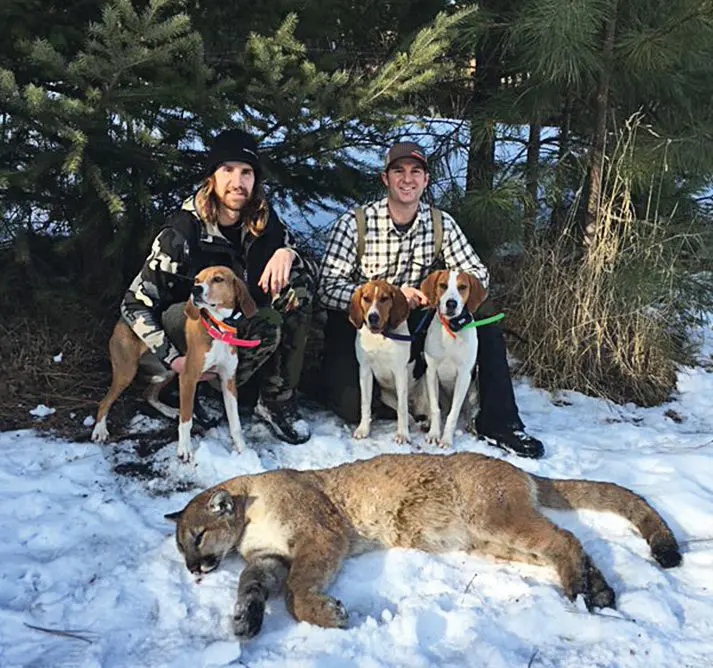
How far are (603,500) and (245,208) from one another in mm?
2616

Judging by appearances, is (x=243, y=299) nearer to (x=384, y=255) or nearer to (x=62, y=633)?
(x=384, y=255)

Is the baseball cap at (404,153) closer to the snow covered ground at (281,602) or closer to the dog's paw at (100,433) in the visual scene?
the snow covered ground at (281,602)

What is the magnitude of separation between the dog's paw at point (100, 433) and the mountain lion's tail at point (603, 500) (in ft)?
8.14

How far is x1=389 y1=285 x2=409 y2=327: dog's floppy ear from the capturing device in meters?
3.99

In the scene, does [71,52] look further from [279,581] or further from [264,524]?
[279,581]

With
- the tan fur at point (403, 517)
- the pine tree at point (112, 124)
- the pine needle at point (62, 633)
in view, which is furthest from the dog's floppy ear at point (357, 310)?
the pine needle at point (62, 633)

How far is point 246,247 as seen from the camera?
4043mm

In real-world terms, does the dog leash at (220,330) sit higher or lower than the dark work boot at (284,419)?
higher

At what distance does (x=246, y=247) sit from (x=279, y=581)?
2245mm

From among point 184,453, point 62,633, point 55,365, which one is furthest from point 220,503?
point 55,365

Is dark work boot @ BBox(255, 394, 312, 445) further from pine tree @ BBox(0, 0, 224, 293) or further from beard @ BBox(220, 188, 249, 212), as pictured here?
pine tree @ BBox(0, 0, 224, 293)

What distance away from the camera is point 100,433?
3.72 metres

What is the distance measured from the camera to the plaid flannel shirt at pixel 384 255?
14.5ft

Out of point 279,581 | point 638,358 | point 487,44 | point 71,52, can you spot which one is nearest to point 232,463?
point 279,581
